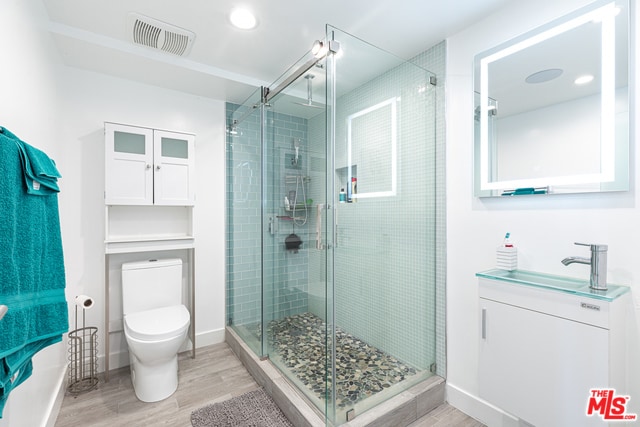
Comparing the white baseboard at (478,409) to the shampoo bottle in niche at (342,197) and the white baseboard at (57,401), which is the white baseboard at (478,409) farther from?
the white baseboard at (57,401)

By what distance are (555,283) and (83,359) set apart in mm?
3112

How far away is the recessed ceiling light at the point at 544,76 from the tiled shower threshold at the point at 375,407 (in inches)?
74.8

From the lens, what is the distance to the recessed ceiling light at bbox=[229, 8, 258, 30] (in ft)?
5.75

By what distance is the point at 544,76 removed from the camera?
156 centimetres

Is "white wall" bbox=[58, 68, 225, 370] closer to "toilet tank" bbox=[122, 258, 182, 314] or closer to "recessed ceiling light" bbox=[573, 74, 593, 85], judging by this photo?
"toilet tank" bbox=[122, 258, 182, 314]

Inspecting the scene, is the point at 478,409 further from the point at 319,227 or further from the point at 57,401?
the point at 57,401

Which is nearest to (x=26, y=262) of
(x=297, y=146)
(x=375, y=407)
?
(x=297, y=146)

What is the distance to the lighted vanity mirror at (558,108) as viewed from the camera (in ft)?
4.34

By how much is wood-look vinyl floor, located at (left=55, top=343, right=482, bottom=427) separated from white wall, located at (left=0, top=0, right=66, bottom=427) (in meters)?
0.22

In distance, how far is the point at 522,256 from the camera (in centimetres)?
165

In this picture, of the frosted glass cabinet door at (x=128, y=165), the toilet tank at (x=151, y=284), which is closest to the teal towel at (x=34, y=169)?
the frosted glass cabinet door at (x=128, y=165)

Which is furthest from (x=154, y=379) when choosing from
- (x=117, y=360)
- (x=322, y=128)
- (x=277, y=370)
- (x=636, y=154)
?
(x=636, y=154)
